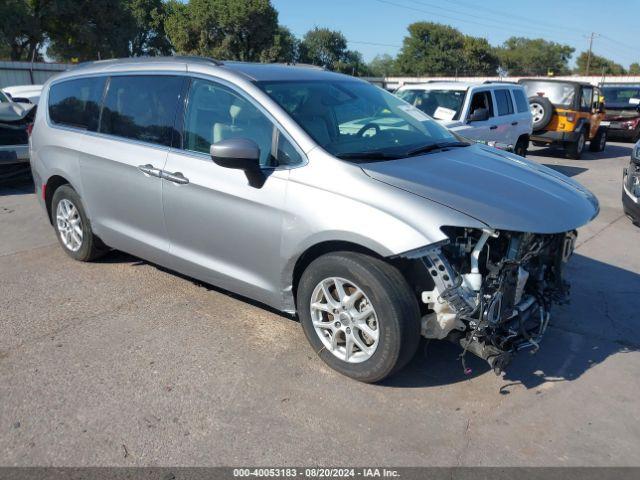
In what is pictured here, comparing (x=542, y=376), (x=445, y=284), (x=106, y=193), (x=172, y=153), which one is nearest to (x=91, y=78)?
(x=106, y=193)

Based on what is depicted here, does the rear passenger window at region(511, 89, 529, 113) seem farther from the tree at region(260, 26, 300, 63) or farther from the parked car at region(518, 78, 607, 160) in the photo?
the tree at region(260, 26, 300, 63)

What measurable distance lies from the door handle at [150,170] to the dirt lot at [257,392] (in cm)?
108

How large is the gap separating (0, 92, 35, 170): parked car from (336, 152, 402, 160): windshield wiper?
6.71m

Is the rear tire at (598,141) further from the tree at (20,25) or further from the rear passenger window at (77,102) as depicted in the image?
the tree at (20,25)

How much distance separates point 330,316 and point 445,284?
0.82 metres

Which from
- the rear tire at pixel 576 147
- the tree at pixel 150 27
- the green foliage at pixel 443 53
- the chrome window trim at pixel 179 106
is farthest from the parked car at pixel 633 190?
the green foliage at pixel 443 53

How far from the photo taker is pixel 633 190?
6988mm

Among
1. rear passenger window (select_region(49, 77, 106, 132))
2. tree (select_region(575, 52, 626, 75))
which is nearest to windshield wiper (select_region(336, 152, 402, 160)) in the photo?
Answer: rear passenger window (select_region(49, 77, 106, 132))

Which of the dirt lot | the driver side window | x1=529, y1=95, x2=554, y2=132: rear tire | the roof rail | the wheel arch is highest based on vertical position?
the roof rail

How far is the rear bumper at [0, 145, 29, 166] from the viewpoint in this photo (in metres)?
8.49

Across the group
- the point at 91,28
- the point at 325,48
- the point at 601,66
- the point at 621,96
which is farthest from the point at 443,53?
the point at 621,96

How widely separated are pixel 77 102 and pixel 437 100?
6.72 metres

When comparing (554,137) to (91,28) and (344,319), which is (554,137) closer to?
(344,319)

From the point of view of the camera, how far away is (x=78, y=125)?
5.12 m
